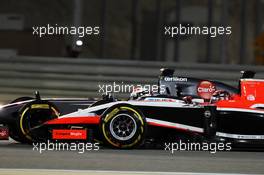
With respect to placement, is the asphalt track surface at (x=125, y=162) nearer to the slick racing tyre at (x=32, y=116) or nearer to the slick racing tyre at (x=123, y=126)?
the slick racing tyre at (x=123, y=126)

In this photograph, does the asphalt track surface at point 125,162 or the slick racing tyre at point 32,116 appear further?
the slick racing tyre at point 32,116

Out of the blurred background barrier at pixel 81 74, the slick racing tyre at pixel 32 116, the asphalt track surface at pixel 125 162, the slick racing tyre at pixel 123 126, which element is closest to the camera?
the asphalt track surface at pixel 125 162

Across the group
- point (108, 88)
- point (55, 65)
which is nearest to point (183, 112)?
point (108, 88)

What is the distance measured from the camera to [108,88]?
13.2 m

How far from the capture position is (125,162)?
7.25 meters

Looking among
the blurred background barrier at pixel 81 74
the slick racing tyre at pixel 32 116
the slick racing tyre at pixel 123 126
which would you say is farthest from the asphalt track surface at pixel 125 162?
the blurred background barrier at pixel 81 74

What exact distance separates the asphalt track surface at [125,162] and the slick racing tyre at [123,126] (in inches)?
4.8

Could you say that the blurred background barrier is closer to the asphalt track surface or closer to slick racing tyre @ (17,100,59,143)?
slick racing tyre @ (17,100,59,143)

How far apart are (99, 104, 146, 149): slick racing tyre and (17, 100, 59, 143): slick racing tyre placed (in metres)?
0.99

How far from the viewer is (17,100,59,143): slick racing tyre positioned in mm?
8727

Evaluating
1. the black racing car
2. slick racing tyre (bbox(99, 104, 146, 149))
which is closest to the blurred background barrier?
the black racing car

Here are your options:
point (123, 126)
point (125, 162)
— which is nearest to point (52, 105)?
point (123, 126)

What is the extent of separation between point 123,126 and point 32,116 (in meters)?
1.30

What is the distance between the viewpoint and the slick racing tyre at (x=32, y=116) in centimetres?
873
